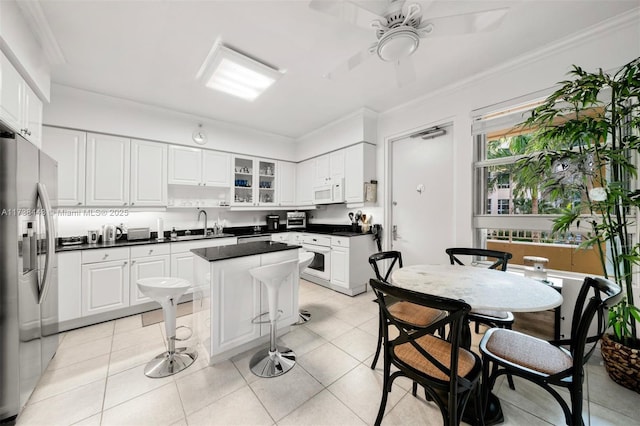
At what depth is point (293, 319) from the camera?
8.22 feet

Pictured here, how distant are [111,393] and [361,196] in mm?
3378

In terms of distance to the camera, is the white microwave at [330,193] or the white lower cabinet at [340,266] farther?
the white microwave at [330,193]

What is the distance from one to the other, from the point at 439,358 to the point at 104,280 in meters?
3.49

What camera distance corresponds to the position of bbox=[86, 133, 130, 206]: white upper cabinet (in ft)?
9.96

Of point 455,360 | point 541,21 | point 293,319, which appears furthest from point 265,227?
point 541,21

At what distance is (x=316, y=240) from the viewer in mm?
4113

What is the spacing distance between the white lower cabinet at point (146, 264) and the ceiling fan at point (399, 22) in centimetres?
322

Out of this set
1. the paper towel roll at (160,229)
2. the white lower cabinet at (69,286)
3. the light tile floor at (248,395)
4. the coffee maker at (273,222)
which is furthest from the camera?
the coffee maker at (273,222)

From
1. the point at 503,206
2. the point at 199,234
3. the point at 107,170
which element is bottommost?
the point at 199,234

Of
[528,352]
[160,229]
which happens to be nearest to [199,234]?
[160,229]

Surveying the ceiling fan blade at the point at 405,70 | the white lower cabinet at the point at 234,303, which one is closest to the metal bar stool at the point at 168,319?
the white lower cabinet at the point at 234,303

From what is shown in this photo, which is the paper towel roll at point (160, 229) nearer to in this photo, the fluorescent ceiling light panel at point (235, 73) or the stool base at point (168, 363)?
the stool base at point (168, 363)

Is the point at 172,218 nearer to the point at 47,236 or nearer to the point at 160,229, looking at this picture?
the point at 160,229

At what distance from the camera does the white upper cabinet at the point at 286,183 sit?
4926mm
